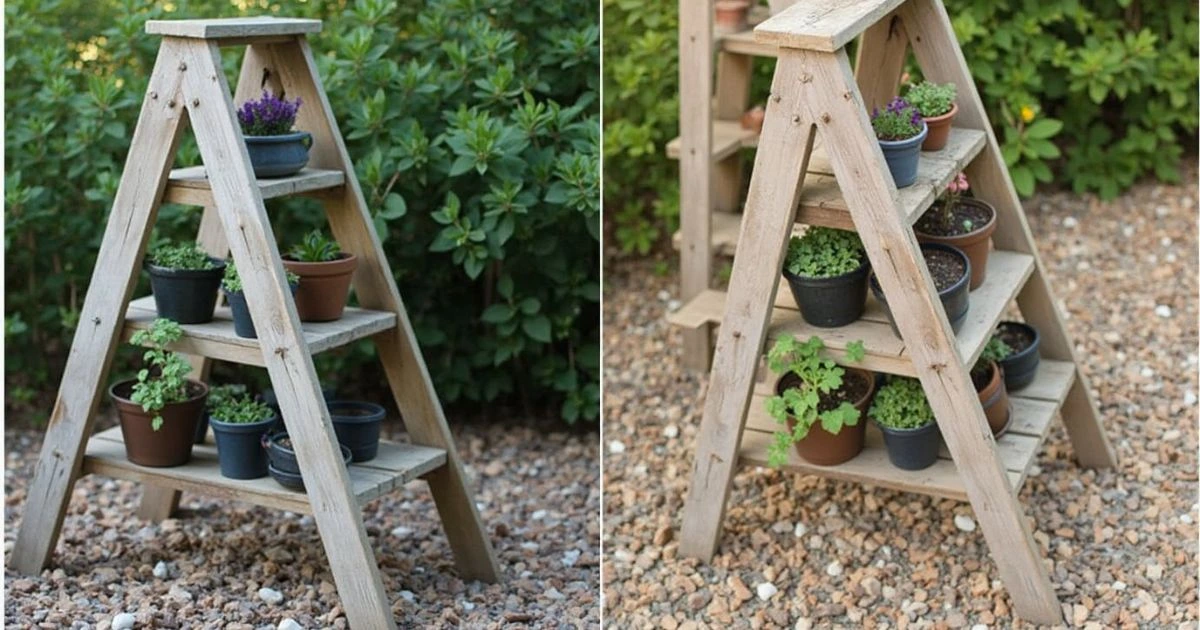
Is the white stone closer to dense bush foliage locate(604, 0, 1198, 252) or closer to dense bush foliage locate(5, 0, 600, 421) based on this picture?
dense bush foliage locate(5, 0, 600, 421)

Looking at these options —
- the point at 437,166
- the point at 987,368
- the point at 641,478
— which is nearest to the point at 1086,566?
the point at 987,368

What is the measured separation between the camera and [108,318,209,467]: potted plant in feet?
10.8

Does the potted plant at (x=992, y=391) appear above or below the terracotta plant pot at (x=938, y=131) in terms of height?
below

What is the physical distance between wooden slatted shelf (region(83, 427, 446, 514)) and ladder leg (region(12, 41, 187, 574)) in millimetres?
94

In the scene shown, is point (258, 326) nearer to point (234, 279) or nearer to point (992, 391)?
point (234, 279)

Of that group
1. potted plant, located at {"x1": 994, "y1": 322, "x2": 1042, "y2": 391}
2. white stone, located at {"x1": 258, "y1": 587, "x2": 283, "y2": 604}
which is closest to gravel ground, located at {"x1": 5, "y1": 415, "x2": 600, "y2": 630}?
white stone, located at {"x1": 258, "y1": 587, "x2": 283, "y2": 604}

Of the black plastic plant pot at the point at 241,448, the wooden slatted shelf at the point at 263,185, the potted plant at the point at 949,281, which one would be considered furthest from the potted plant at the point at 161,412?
the potted plant at the point at 949,281

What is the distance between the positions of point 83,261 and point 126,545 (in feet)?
4.26

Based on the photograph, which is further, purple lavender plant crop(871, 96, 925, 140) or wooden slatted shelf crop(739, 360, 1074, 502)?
wooden slatted shelf crop(739, 360, 1074, 502)

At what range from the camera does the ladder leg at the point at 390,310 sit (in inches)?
131

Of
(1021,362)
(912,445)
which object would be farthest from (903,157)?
(1021,362)

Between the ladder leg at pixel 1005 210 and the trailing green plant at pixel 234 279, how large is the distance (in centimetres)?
163

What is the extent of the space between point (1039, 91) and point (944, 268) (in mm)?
2843

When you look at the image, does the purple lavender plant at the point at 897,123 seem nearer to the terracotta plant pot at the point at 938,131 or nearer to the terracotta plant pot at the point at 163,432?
the terracotta plant pot at the point at 938,131
